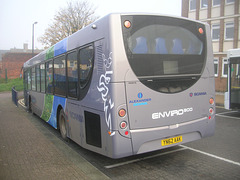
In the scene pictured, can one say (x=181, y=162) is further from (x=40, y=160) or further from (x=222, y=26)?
(x=222, y=26)

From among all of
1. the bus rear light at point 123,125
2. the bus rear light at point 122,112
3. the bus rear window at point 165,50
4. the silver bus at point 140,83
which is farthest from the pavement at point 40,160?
the bus rear window at point 165,50

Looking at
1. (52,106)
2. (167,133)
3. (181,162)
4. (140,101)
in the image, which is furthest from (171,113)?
(52,106)

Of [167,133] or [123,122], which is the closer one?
[123,122]

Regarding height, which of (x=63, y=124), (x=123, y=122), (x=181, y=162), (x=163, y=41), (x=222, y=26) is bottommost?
(x=181, y=162)

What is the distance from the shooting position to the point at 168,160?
5141mm

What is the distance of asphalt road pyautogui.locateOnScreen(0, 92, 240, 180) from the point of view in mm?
4363

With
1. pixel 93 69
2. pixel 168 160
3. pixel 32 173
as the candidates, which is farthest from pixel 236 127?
pixel 32 173

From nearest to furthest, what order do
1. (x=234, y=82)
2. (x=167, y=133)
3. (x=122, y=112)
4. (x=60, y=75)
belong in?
1. (x=122, y=112)
2. (x=167, y=133)
3. (x=60, y=75)
4. (x=234, y=82)

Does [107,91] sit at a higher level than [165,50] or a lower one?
lower

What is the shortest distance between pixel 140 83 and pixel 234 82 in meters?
7.67

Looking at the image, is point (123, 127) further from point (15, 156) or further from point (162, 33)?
point (15, 156)

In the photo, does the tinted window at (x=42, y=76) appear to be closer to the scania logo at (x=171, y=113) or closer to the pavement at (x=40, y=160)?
the pavement at (x=40, y=160)

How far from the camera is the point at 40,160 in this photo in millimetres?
5129

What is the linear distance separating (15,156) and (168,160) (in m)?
3.50
